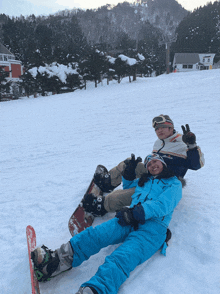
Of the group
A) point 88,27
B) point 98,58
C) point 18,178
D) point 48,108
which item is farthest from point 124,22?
point 18,178

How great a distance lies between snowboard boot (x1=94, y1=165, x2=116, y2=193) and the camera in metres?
3.41

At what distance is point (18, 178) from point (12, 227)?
192 cm

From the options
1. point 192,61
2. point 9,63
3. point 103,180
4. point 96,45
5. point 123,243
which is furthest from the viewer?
point 192,61

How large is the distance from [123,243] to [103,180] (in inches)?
55.3

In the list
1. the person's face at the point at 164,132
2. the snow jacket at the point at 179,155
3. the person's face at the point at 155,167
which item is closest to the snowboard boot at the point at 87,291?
the person's face at the point at 155,167

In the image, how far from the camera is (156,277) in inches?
81.0

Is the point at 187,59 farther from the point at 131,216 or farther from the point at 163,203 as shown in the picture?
the point at 131,216

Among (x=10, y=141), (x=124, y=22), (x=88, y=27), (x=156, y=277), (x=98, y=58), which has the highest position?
(x=124, y=22)

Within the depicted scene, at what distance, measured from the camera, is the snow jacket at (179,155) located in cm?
280

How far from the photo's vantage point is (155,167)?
8.66ft

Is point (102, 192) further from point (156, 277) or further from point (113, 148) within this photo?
point (113, 148)

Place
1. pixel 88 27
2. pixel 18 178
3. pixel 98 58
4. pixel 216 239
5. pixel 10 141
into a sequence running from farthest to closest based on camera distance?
pixel 88 27 < pixel 98 58 < pixel 10 141 < pixel 18 178 < pixel 216 239

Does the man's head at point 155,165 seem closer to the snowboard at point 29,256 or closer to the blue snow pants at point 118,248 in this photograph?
the blue snow pants at point 118,248

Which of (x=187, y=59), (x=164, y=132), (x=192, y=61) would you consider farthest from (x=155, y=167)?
(x=187, y=59)
